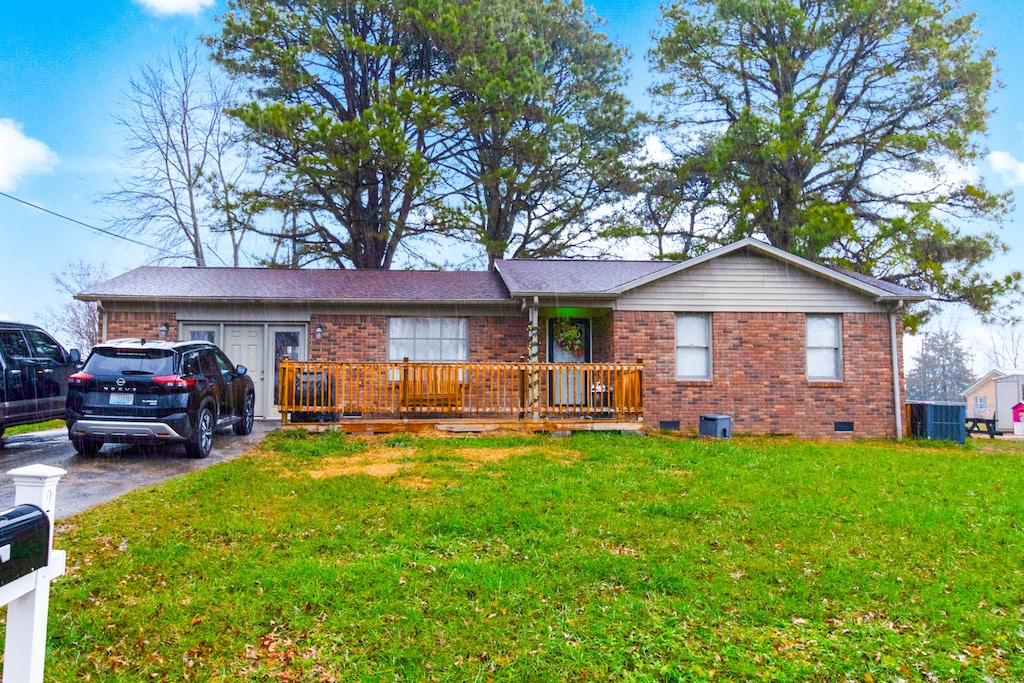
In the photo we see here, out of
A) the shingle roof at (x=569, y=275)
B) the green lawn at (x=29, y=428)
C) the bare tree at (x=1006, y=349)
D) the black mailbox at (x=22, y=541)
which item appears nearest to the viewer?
the black mailbox at (x=22, y=541)

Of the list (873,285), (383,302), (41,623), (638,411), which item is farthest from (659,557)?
(873,285)

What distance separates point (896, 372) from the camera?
13.4 meters

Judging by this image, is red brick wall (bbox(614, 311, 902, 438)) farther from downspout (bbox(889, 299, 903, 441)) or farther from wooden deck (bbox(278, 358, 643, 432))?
wooden deck (bbox(278, 358, 643, 432))

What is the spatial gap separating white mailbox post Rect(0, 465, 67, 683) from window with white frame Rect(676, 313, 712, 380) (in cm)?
1218

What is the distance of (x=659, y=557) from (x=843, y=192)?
816 inches

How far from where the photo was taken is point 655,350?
43.0 feet

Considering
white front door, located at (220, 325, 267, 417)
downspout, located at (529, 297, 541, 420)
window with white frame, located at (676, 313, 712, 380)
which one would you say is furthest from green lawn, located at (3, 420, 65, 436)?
window with white frame, located at (676, 313, 712, 380)

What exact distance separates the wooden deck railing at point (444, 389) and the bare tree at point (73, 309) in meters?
19.3

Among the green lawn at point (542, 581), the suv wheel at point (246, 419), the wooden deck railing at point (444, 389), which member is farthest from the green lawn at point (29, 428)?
the green lawn at point (542, 581)

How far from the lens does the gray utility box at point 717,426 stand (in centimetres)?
1212

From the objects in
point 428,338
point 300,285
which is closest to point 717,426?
point 428,338

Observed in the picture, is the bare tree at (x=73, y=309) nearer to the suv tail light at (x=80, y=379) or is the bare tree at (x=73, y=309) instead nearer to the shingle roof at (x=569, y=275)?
the shingle roof at (x=569, y=275)

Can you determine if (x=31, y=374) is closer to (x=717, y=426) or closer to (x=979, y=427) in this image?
(x=717, y=426)

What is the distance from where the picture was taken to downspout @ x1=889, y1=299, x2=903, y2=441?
13242 millimetres
